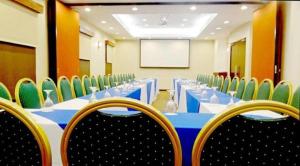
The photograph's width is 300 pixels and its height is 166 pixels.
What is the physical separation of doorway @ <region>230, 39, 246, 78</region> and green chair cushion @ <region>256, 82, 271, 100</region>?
6.60 m

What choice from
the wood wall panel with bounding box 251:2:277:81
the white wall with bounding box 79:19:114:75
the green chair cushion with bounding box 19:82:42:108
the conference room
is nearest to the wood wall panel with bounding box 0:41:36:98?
the conference room

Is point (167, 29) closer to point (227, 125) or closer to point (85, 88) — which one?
point (85, 88)

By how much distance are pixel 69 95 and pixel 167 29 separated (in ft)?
31.0

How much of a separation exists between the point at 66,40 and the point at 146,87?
244cm

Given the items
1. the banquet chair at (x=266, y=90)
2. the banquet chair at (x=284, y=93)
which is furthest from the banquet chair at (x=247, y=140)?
the banquet chair at (x=266, y=90)

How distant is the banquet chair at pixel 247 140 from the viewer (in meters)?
0.84

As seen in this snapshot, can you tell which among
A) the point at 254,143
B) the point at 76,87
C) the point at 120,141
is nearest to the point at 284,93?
the point at 254,143

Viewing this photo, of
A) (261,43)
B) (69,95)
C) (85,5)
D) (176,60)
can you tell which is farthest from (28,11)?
(176,60)

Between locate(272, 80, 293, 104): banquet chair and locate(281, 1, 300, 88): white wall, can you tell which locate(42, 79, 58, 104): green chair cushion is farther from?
locate(281, 1, 300, 88): white wall

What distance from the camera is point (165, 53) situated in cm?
1448

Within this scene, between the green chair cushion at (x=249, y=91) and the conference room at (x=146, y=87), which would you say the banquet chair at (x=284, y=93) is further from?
the green chair cushion at (x=249, y=91)

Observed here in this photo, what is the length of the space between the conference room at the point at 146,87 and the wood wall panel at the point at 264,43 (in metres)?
0.03

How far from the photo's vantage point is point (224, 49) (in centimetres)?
1345

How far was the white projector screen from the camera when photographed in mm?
14352
